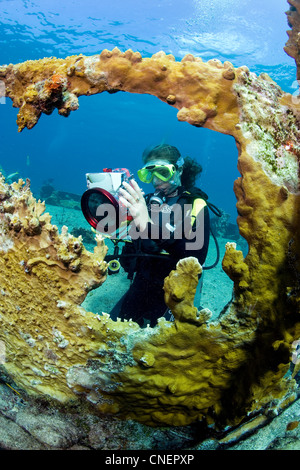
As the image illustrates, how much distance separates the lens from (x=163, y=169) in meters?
3.28

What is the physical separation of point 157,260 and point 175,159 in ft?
4.82

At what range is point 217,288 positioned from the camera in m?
7.65

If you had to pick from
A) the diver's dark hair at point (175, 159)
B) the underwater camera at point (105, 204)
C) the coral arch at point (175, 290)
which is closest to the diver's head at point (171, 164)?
the diver's dark hair at point (175, 159)

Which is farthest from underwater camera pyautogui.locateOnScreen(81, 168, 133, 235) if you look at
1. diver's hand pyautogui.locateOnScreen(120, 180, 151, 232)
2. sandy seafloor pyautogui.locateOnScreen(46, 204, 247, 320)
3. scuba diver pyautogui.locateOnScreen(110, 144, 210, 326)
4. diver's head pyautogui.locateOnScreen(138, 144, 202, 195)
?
sandy seafloor pyautogui.locateOnScreen(46, 204, 247, 320)

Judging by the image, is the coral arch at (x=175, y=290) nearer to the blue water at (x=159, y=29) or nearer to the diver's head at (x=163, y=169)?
the diver's head at (x=163, y=169)

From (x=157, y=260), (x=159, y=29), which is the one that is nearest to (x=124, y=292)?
(x=157, y=260)

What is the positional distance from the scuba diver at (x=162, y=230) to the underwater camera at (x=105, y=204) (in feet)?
0.69

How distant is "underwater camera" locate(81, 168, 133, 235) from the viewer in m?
2.10

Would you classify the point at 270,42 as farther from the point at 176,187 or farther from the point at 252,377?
the point at 252,377

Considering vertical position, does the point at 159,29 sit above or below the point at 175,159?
above

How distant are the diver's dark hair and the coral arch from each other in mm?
1371

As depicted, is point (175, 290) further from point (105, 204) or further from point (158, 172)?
point (158, 172)
